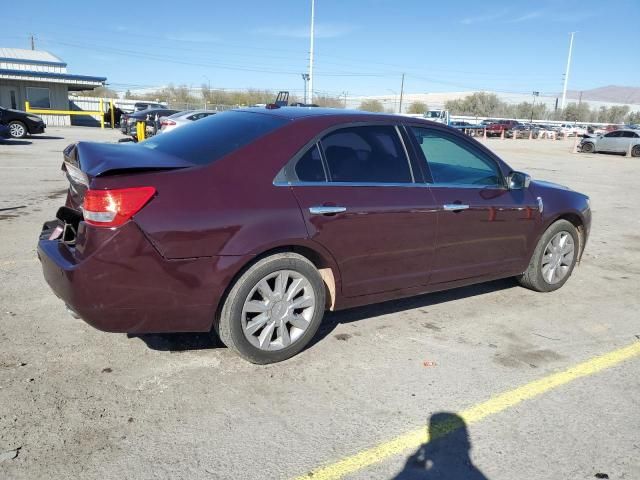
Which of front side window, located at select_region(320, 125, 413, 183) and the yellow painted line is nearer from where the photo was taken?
the yellow painted line

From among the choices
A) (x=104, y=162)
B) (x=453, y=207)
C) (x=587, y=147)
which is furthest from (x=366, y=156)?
(x=587, y=147)

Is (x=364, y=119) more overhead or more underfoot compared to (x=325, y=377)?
more overhead

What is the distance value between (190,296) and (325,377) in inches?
40.1

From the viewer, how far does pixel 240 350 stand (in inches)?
137

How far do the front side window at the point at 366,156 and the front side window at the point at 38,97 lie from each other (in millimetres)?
38658

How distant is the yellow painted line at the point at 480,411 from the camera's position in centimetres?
262

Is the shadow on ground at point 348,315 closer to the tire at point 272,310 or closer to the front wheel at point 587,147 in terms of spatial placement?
the tire at point 272,310

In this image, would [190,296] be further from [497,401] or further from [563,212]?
[563,212]

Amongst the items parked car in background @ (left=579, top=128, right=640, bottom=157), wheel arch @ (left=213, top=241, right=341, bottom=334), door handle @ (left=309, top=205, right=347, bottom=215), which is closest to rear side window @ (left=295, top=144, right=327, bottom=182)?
door handle @ (left=309, top=205, right=347, bottom=215)

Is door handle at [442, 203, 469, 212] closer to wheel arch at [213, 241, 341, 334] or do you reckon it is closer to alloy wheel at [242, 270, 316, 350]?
wheel arch at [213, 241, 341, 334]

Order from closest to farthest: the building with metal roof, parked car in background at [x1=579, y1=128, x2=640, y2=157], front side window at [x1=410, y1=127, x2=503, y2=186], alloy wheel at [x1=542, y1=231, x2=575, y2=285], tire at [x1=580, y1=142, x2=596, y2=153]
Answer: front side window at [x1=410, y1=127, x2=503, y2=186], alloy wheel at [x1=542, y1=231, x2=575, y2=285], parked car in background at [x1=579, y1=128, x2=640, y2=157], tire at [x1=580, y1=142, x2=596, y2=153], the building with metal roof

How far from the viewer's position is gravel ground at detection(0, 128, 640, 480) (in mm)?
2664

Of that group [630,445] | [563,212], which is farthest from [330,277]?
[563,212]

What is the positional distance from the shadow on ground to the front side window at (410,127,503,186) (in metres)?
1.17
